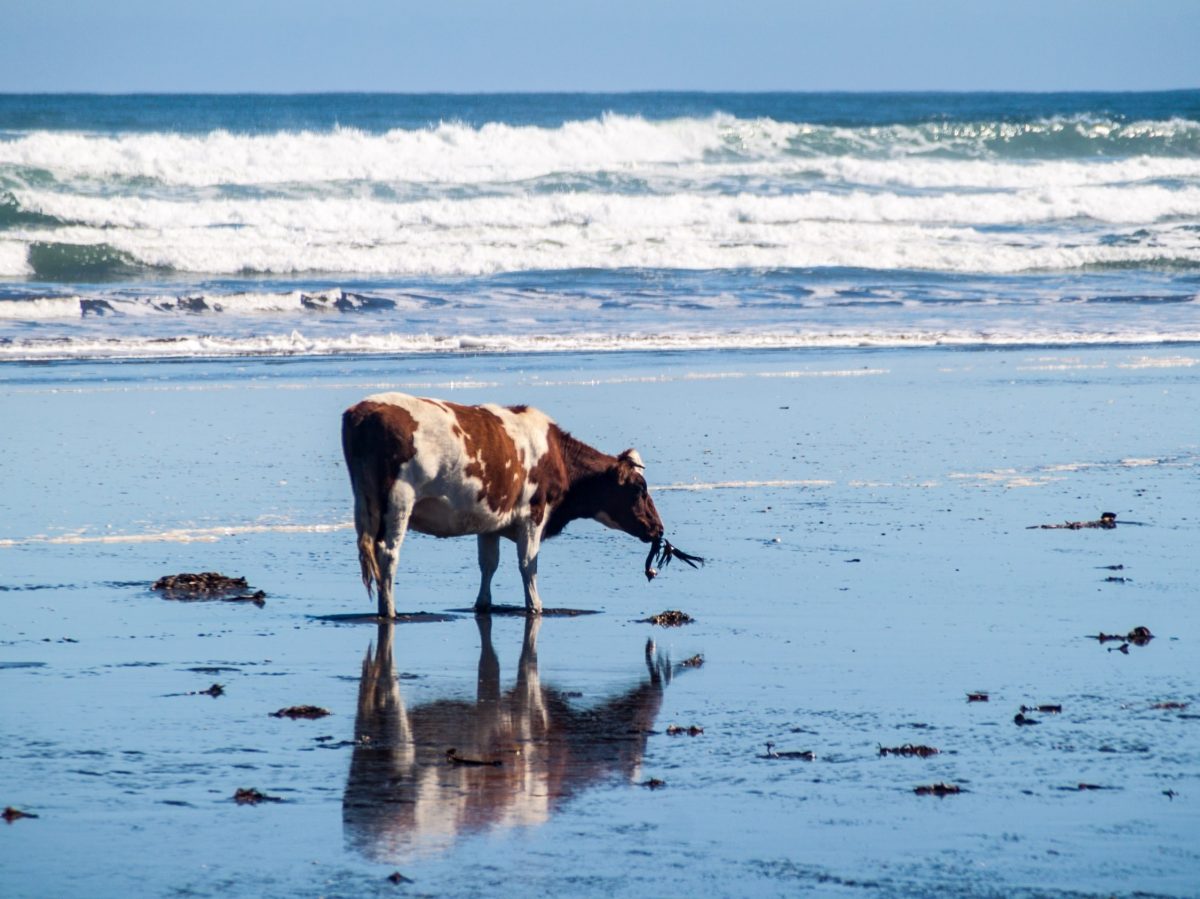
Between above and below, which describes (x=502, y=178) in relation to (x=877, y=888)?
above

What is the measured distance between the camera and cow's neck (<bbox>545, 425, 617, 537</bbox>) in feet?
31.1

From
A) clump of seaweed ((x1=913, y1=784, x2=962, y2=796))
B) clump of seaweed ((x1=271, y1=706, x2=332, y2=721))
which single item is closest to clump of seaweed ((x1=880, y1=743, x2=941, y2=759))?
clump of seaweed ((x1=913, y1=784, x2=962, y2=796))

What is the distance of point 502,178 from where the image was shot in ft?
161

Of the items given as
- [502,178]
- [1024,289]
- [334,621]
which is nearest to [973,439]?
[334,621]

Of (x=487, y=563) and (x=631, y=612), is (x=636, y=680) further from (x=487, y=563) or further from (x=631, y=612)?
(x=487, y=563)

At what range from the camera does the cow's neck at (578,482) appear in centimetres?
947

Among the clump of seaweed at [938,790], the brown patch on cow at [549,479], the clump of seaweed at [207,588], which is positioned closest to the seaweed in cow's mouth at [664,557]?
the brown patch on cow at [549,479]

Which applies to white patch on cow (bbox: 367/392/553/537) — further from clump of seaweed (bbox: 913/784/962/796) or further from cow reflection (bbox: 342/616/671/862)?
clump of seaweed (bbox: 913/784/962/796)

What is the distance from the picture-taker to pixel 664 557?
31.2 feet

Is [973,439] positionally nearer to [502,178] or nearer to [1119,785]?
[1119,785]

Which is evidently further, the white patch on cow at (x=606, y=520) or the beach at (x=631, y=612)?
the white patch on cow at (x=606, y=520)

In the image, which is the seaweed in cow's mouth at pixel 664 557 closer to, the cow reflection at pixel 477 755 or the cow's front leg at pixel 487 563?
the cow's front leg at pixel 487 563

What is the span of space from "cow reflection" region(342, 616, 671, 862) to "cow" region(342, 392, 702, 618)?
1.04 m

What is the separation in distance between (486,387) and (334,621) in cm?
910
